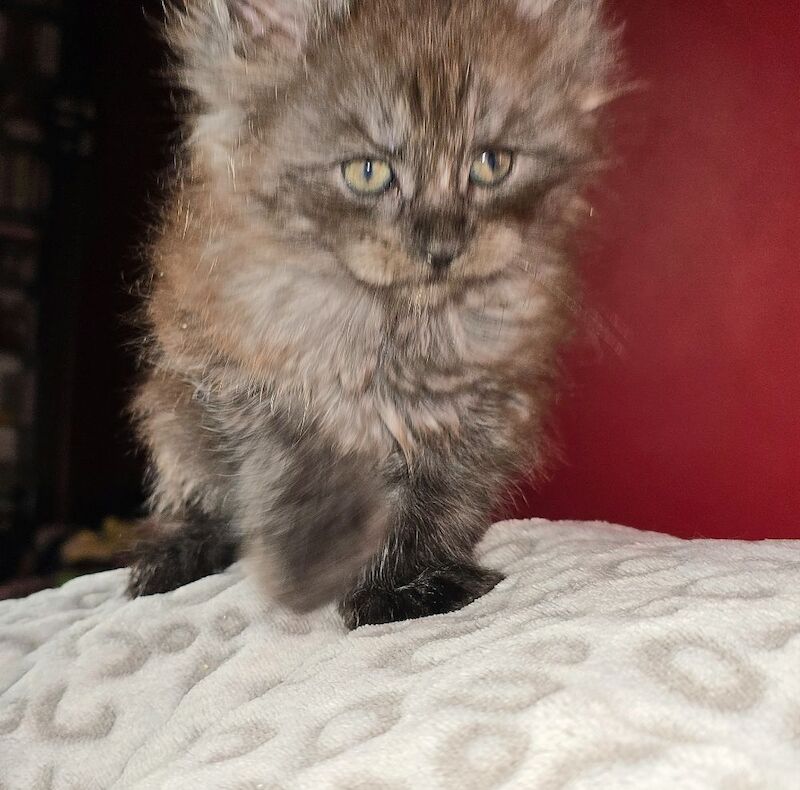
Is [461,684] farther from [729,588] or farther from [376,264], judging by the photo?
[376,264]

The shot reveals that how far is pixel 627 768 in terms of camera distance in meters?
0.50

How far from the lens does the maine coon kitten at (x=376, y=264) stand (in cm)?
85

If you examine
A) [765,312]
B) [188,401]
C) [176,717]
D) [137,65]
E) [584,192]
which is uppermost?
[137,65]

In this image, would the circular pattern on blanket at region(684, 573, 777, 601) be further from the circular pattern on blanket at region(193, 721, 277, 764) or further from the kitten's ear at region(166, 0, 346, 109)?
the kitten's ear at region(166, 0, 346, 109)

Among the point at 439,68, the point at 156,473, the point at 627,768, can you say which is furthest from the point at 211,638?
the point at 439,68

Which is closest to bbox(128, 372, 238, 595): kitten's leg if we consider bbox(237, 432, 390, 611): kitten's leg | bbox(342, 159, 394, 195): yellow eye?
bbox(237, 432, 390, 611): kitten's leg

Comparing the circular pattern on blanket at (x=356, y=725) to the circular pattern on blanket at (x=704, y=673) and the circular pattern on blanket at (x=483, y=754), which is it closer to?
the circular pattern on blanket at (x=483, y=754)

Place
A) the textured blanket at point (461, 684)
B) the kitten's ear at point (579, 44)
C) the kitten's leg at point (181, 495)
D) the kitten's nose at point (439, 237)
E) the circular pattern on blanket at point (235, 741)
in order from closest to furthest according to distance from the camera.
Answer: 1. the textured blanket at point (461, 684)
2. the circular pattern on blanket at point (235, 741)
3. the kitten's nose at point (439, 237)
4. the kitten's ear at point (579, 44)
5. the kitten's leg at point (181, 495)

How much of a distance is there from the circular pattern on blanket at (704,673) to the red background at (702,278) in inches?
22.8

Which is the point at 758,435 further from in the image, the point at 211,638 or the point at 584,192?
the point at 211,638

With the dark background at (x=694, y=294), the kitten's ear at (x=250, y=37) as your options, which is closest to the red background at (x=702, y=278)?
the dark background at (x=694, y=294)

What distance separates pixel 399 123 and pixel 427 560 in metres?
0.50

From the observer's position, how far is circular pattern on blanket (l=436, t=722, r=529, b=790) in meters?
0.53

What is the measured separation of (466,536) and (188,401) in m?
0.41
